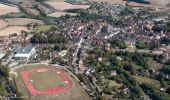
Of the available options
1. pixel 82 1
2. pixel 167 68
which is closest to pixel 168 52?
pixel 167 68

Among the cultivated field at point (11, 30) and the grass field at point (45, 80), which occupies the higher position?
the cultivated field at point (11, 30)

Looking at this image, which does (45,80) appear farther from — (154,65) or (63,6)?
(63,6)

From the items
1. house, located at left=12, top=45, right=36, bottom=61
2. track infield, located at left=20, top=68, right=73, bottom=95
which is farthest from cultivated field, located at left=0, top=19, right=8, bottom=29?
track infield, located at left=20, top=68, right=73, bottom=95

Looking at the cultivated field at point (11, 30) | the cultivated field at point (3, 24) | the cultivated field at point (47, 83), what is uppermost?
the cultivated field at point (3, 24)

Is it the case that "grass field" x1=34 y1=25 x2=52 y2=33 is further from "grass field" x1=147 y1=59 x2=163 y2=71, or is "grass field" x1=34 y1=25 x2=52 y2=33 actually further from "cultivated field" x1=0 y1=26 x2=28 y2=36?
"grass field" x1=147 y1=59 x2=163 y2=71

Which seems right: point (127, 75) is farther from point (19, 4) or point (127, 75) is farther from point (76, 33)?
point (19, 4)

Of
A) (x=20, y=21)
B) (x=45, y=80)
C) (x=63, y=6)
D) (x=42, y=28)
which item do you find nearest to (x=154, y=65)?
(x=45, y=80)

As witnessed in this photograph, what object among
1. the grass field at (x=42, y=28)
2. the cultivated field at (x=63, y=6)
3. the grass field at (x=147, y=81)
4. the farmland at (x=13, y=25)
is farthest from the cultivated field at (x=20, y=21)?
the grass field at (x=147, y=81)

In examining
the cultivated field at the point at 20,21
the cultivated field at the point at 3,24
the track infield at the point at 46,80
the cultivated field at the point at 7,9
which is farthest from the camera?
the cultivated field at the point at 7,9

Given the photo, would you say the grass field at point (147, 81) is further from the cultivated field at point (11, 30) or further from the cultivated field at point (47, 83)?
the cultivated field at point (11, 30)
